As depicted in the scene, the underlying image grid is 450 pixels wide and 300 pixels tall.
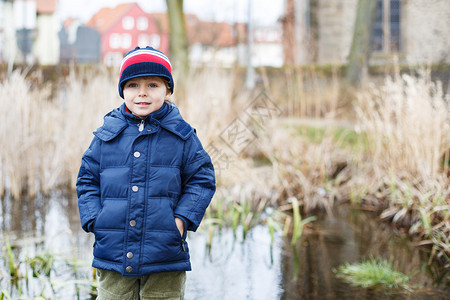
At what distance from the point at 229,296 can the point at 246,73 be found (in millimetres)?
13192

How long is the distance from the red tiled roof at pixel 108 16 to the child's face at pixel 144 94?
4320cm

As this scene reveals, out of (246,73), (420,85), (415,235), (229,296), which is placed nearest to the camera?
(229,296)

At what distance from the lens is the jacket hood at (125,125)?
6.60 feet

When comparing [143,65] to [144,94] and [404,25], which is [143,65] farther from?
[404,25]

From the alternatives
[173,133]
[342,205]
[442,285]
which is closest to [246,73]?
[342,205]

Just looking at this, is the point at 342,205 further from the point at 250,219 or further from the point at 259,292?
the point at 259,292

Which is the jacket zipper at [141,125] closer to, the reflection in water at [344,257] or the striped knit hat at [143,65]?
the striped knit hat at [143,65]

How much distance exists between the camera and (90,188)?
2037mm

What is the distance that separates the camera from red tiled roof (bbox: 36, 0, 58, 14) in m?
39.9

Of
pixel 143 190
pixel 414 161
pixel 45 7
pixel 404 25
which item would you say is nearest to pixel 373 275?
pixel 414 161

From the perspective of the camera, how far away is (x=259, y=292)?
3.09m

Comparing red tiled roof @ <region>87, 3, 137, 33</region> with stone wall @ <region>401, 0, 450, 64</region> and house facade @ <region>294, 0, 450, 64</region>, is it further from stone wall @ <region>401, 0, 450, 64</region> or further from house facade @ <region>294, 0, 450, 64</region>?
stone wall @ <region>401, 0, 450, 64</region>

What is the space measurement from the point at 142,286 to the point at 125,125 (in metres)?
0.59

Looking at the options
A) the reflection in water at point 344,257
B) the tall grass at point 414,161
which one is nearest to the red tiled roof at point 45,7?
the tall grass at point 414,161
